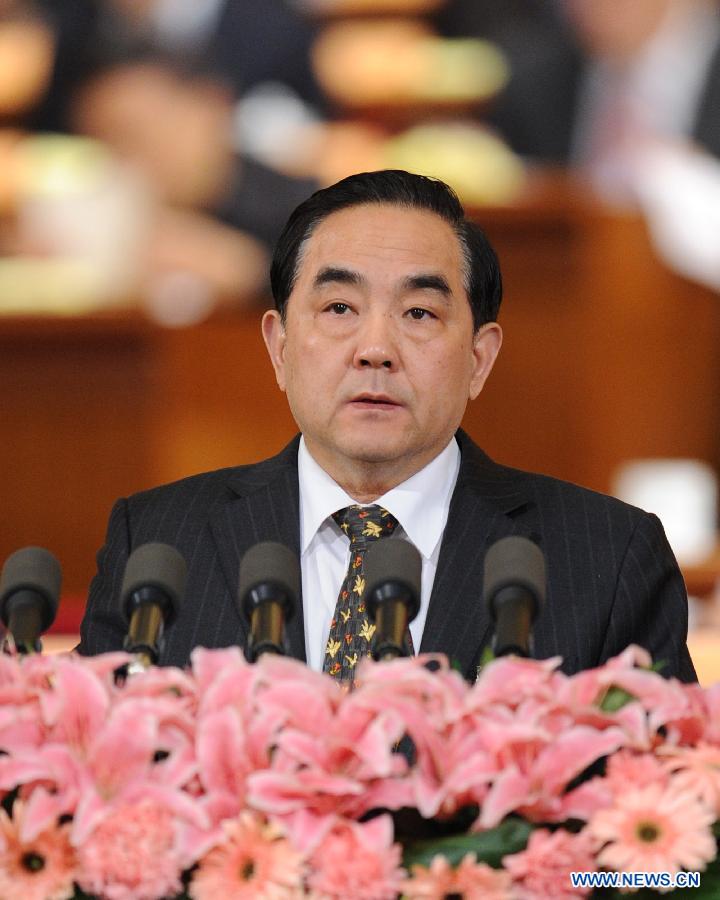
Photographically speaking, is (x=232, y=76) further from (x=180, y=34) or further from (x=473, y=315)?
(x=473, y=315)

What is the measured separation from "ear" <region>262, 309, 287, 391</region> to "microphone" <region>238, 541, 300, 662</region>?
26.3 inches

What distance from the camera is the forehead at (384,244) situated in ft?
5.85

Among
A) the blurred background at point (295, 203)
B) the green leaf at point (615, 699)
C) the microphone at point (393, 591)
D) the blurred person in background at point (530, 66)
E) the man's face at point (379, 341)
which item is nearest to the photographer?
the green leaf at point (615, 699)

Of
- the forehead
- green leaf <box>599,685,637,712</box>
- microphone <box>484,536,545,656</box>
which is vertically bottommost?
green leaf <box>599,685,637,712</box>

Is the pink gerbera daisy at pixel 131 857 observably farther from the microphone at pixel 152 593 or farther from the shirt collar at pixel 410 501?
the shirt collar at pixel 410 501

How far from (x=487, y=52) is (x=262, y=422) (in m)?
1.24

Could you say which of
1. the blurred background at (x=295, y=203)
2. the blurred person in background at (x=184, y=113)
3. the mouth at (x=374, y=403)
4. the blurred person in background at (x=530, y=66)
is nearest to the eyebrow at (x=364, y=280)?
the mouth at (x=374, y=403)

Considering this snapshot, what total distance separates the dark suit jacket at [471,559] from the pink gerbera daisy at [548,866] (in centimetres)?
69

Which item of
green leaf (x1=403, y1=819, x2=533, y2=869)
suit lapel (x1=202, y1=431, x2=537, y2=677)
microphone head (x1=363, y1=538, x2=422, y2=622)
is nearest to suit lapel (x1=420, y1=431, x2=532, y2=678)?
suit lapel (x1=202, y1=431, x2=537, y2=677)

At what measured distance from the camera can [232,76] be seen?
4.35 meters

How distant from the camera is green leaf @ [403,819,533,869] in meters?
0.98

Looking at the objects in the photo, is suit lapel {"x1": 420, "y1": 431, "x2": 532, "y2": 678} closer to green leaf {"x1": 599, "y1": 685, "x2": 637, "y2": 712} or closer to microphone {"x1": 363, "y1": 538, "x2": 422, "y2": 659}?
microphone {"x1": 363, "y1": 538, "x2": 422, "y2": 659}

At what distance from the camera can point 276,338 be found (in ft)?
6.32

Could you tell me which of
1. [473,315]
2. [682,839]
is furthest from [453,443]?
[682,839]
